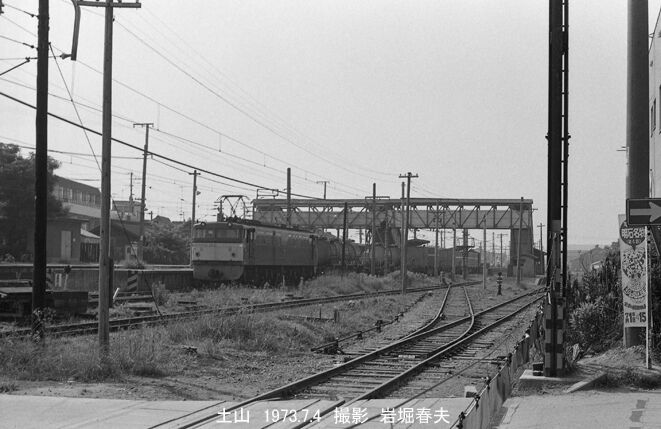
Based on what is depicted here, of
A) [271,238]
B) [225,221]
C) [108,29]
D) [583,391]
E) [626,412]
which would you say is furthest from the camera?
[271,238]

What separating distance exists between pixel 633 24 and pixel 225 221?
26.8 meters

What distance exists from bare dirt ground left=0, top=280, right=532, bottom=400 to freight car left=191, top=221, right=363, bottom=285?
20.3 metres

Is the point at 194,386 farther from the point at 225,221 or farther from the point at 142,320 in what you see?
the point at 225,221

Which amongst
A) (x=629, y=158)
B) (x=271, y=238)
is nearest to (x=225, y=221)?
(x=271, y=238)

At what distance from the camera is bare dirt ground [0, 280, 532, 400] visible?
11.2 metres

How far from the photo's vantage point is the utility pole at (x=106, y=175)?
44.6ft

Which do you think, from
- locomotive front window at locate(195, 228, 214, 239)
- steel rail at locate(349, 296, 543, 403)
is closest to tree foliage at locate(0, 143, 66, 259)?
locomotive front window at locate(195, 228, 214, 239)

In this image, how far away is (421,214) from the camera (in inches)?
3113

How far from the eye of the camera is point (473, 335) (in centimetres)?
2038

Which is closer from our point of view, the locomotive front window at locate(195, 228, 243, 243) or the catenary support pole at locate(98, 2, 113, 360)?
the catenary support pole at locate(98, 2, 113, 360)

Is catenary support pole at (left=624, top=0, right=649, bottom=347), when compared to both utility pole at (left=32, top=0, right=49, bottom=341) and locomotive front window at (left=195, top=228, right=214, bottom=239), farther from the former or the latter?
locomotive front window at (left=195, top=228, right=214, bottom=239)

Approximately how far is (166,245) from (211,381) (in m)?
60.9

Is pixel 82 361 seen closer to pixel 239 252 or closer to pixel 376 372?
pixel 376 372

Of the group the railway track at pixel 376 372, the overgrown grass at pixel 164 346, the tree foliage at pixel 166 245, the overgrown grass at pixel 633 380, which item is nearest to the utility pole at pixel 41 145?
the overgrown grass at pixel 164 346
